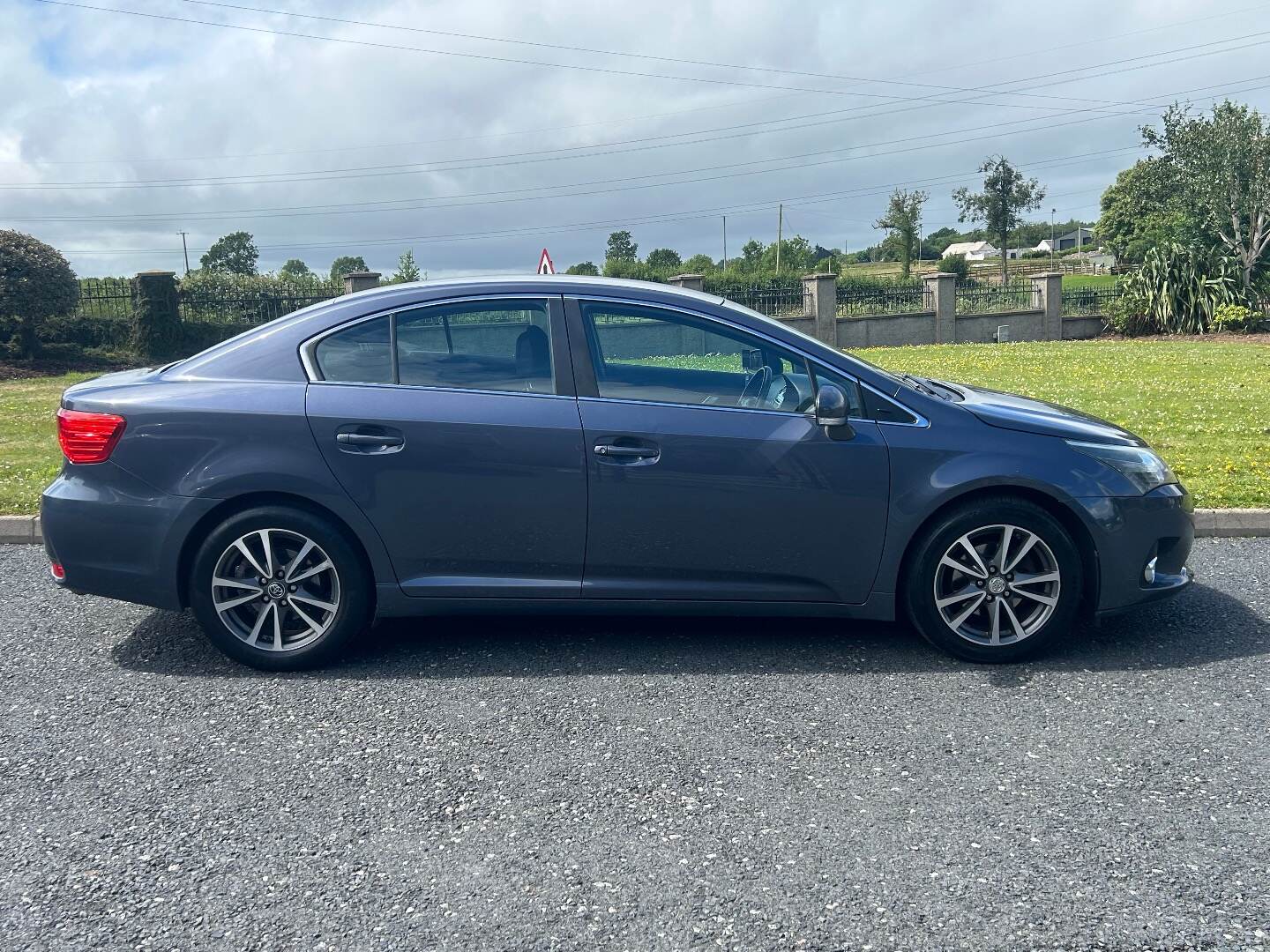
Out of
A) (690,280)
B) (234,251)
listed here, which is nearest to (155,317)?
(690,280)

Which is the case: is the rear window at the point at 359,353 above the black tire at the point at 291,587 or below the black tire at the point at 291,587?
above

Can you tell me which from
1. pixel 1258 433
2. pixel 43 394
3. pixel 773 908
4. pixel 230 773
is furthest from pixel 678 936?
pixel 43 394

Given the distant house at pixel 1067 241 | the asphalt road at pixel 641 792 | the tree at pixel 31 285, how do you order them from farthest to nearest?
1. the distant house at pixel 1067 241
2. the tree at pixel 31 285
3. the asphalt road at pixel 641 792

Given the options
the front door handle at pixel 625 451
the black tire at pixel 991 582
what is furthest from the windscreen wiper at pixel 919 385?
the front door handle at pixel 625 451

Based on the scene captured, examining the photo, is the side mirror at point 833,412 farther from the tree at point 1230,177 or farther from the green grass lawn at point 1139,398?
the tree at point 1230,177

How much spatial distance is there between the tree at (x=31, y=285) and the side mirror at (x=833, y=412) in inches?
855

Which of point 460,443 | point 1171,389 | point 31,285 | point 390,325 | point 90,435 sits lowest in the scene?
point 1171,389

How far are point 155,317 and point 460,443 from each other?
22.5 m

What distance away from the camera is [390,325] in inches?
188

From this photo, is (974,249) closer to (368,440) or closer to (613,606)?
(613,606)

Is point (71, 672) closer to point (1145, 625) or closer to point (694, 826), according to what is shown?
point (694, 826)

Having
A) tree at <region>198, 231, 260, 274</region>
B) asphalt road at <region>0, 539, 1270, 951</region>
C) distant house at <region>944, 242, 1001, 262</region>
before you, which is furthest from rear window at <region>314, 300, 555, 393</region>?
distant house at <region>944, 242, 1001, 262</region>

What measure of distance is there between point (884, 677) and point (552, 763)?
154cm

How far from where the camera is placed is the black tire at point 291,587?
459cm
